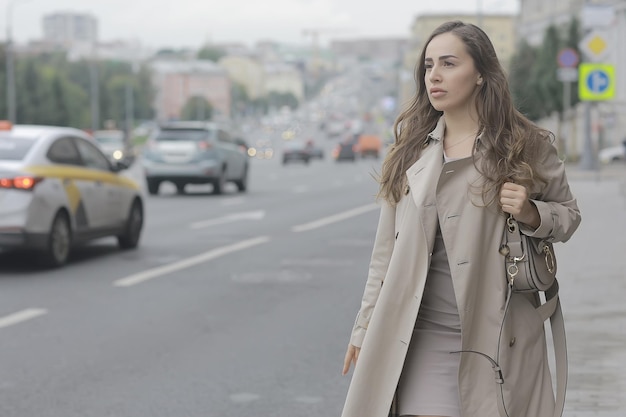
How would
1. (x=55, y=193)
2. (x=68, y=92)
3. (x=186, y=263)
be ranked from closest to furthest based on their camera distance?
(x=55, y=193) → (x=186, y=263) → (x=68, y=92)

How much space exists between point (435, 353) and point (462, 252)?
293mm

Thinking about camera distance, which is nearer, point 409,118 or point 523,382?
point 523,382

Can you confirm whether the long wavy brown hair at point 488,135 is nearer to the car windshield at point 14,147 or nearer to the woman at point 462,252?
the woman at point 462,252

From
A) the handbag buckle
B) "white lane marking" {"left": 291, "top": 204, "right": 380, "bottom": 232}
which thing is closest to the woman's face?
the handbag buckle

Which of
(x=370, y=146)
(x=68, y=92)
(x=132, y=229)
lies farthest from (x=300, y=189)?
(x=68, y=92)

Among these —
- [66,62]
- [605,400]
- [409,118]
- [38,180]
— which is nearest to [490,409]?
[409,118]

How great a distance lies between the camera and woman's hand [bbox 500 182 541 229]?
12.2 feet

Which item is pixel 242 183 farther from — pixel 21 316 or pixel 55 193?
pixel 21 316

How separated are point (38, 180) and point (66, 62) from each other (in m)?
180

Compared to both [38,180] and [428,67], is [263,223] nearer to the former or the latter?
[38,180]

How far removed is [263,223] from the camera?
20953mm

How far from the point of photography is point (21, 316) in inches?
411

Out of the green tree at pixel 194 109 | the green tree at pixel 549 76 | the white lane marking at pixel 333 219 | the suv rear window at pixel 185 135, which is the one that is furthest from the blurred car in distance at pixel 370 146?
the green tree at pixel 194 109

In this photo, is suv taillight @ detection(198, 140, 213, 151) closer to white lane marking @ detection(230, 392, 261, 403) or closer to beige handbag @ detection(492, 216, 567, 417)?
white lane marking @ detection(230, 392, 261, 403)
